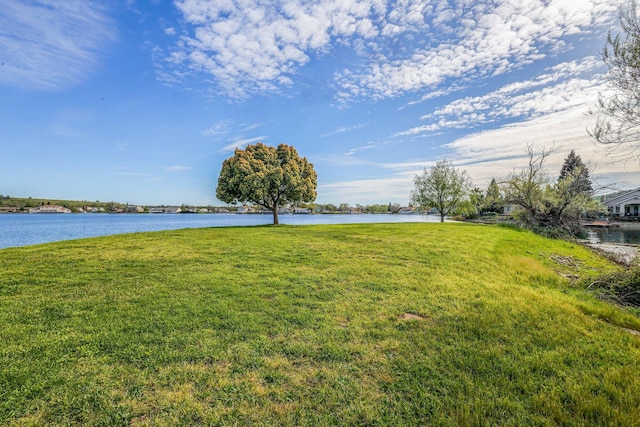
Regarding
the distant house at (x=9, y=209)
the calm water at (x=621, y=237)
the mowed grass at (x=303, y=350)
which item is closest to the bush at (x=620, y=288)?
the mowed grass at (x=303, y=350)

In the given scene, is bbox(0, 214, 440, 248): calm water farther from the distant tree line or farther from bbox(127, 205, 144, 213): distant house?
bbox(127, 205, 144, 213): distant house

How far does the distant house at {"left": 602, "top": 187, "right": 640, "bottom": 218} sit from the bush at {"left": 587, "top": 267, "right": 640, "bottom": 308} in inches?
2176

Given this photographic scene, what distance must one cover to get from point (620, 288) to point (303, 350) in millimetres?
9382

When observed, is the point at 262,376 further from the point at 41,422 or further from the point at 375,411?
the point at 41,422

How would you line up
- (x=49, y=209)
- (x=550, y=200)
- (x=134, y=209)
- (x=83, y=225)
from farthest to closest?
(x=134, y=209) → (x=49, y=209) → (x=83, y=225) → (x=550, y=200)

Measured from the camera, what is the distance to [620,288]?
7.75 meters

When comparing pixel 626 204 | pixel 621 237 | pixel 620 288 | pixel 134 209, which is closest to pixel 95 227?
pixel 620 288

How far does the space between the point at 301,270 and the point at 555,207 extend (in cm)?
2961

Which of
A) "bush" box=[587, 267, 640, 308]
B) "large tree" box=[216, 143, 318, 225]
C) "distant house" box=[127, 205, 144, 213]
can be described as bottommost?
"bush" box=[587, 267, 640, 308]

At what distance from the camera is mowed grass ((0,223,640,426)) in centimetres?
297

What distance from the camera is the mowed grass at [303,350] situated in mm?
2975

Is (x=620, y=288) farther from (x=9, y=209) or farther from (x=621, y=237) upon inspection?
(x=9, y=209)

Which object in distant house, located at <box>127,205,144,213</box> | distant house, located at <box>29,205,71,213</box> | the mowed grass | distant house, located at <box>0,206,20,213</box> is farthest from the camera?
distant house, located at <box>127,205,144,213</box>

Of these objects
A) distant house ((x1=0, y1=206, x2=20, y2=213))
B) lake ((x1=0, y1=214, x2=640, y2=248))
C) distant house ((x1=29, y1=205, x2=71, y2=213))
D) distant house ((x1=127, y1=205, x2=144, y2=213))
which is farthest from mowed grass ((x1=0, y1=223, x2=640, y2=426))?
distant house ((x1=127, y1=205, x2=144, y2=213))
